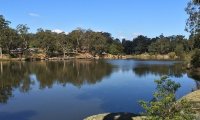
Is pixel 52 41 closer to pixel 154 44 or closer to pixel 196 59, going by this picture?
pixel 154 44

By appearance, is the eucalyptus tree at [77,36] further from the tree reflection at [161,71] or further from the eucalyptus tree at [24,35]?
the tree reflection at [161,71]

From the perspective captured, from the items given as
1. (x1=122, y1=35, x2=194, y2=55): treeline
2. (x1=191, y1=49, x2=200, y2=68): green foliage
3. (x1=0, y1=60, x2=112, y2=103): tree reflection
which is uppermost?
(x1=122, y1=35, x2=194, y2=55): treeline

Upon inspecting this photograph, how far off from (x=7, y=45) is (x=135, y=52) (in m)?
71.9

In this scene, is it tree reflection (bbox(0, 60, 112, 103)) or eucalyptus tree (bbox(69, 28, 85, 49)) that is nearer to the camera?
tree reflection (bbox(0, 60, 112, 103))

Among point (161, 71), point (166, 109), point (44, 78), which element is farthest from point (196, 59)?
point (166, 109)

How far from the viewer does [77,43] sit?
140750 mm

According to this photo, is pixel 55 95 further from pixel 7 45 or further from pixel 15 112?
pixel 7 45

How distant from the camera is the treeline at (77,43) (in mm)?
113750

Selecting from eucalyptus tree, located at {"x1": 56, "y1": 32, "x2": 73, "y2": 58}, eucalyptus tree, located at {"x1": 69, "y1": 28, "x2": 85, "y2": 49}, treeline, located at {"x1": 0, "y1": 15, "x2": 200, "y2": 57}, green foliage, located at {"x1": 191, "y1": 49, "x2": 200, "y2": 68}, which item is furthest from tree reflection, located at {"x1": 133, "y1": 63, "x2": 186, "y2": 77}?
eucalyptus tree, located at {"x1": 69, "y1": 28, "x2": 85, "y2": 49}

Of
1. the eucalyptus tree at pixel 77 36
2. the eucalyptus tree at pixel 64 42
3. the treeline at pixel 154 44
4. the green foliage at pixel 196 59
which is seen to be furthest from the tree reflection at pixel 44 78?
the treeline at pixel 154 44

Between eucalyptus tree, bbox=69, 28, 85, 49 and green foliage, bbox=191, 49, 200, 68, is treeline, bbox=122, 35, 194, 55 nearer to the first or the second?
eucalyptus tree, bbox=69, 28, 85, 49

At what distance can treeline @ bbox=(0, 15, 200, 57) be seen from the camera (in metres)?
114

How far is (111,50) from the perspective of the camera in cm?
14338

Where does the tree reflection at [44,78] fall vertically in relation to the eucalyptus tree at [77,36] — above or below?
below
